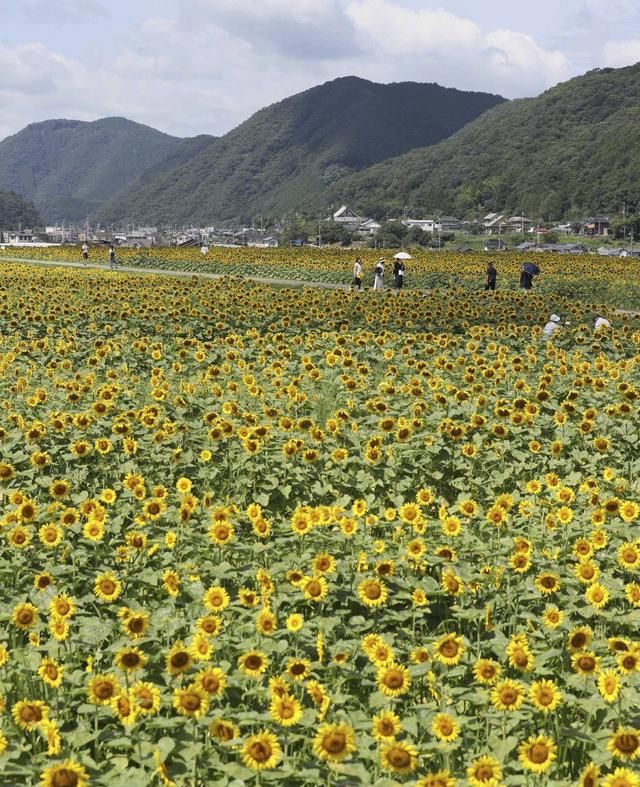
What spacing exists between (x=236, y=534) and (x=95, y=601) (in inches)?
52.1

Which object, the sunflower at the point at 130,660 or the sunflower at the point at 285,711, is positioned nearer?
the sunflower at the point at 285,711

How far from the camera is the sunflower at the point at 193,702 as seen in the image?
363 centimetres

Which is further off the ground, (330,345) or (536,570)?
(330,345)

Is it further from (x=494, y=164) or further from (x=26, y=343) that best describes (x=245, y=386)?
(x=494, y=164)

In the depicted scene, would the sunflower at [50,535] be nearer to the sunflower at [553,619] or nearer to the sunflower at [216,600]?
the sunflower at [216,600]

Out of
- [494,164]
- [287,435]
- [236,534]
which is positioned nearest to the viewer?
[236,534]

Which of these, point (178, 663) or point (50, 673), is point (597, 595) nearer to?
point (178, 663)

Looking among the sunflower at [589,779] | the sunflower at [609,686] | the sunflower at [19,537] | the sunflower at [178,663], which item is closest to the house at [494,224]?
the sunflower at [19,537]

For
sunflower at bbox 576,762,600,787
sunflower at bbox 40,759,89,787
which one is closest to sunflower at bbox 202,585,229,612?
sunflower at bbox 40,759,89,787

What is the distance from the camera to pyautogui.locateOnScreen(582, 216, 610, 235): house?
358 feet

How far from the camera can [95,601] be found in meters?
5.33

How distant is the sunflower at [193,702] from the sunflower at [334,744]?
52 cm

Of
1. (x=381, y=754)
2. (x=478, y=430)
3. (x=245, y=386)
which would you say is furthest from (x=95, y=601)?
(x=245, y=386)

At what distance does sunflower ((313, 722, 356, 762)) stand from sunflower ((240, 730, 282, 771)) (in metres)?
0.17
